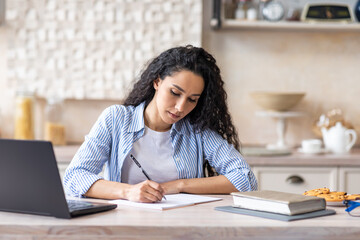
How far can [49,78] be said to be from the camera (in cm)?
358

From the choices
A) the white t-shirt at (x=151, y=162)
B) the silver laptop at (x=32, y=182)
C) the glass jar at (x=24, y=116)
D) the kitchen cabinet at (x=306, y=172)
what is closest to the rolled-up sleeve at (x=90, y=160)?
the white t-shirt at (x=151, y=162)

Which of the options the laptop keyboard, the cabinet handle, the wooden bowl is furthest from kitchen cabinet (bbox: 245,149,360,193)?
the laptop keyboard

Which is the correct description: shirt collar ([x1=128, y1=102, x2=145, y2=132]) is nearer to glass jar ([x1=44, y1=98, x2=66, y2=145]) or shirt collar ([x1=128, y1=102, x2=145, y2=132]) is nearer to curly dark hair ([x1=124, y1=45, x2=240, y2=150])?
curly dark hair ([x1=124, y1=45, x2=240, y2=150])

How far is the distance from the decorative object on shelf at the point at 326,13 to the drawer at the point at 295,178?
1015 millimetres

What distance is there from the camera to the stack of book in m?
1.48

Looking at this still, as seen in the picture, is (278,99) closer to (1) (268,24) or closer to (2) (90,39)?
(1) (268,24)

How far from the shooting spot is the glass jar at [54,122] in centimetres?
349

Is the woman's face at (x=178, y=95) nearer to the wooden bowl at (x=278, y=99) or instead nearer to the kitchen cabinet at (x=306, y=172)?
the kitchen cabinet at (x=306, y=172)

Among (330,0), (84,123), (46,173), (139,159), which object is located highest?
(330,0)

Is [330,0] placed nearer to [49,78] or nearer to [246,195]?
[49,78]

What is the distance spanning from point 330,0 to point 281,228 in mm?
2646

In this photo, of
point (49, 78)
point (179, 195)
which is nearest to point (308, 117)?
point (49, 78)

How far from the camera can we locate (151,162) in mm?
2137

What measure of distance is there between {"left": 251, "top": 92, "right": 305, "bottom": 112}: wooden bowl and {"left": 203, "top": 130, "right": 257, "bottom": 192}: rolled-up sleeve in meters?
1.33
